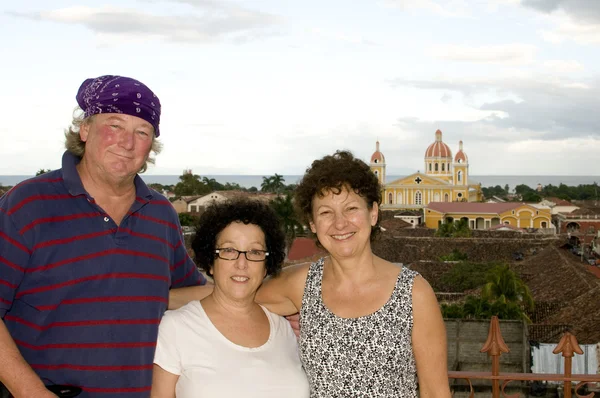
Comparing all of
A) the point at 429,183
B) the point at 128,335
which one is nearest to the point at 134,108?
the point at 128,335

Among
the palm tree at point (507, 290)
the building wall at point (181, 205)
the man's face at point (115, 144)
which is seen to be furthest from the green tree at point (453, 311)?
the building wall at point (181, 205)

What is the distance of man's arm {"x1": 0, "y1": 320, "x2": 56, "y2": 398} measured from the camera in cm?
180

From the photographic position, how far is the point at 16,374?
5.93ft

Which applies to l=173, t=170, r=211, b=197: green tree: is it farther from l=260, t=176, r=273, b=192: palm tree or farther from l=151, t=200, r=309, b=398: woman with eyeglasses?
l=151, t=200, r=309, b=398: woman with eyeglasses

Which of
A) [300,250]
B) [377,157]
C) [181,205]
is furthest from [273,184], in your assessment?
[300,250]

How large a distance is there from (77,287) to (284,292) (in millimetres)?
718

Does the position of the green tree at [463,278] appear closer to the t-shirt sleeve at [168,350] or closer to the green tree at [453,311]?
the green tree at [453,311]

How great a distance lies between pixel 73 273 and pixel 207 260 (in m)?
0.48

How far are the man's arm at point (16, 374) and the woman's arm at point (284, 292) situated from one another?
0.81 m

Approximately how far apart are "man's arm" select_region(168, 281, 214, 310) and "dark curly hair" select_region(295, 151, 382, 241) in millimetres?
461

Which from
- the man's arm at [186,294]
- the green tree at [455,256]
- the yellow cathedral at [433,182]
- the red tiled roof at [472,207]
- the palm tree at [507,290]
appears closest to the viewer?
the man's arm at [186,294]

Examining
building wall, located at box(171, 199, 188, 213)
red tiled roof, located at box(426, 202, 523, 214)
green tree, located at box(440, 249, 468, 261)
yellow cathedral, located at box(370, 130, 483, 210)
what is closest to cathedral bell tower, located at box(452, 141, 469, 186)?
yellow cathedral, located at box(370, 130, 483, 210)

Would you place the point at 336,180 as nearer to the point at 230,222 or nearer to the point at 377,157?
the point at 230,222

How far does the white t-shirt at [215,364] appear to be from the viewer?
6.71 feet
